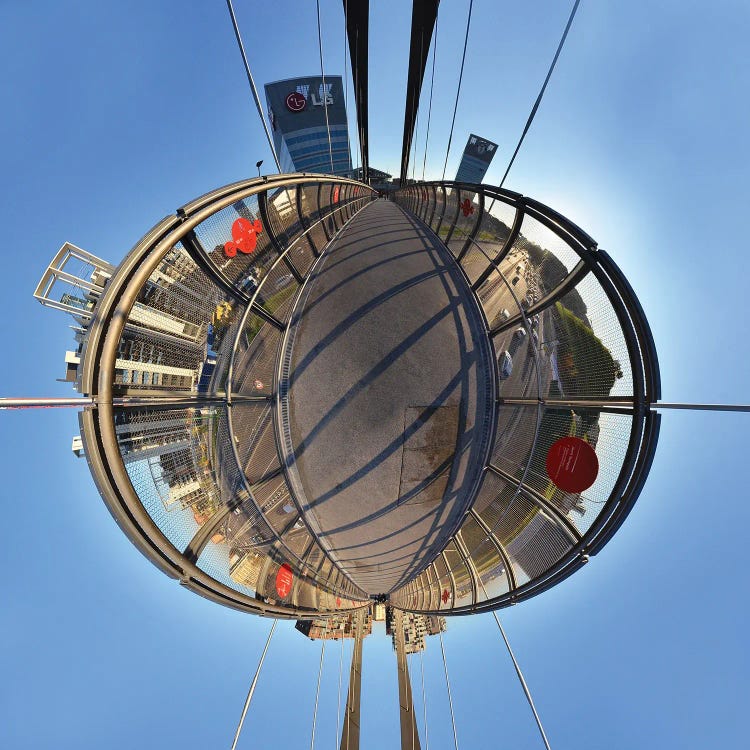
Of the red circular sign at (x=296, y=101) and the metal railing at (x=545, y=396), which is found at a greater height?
the red circular sign at (x=296, y=101)

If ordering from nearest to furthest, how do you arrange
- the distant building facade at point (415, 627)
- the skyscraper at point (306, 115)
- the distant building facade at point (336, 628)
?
the distant building facade at point (336, 628) < the distant building facade at point (415, 627) < the skyscraper at point (306, 115)

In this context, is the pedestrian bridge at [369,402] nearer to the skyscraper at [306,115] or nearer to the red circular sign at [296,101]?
the skyscraper at [306,115]

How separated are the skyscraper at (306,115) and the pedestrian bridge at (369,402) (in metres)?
31.9

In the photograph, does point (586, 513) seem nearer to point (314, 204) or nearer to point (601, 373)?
point (601, 373)

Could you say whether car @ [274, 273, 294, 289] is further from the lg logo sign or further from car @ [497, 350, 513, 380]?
the lg logo sign

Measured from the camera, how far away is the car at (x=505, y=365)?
5906mm

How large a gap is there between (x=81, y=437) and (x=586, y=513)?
636 cm

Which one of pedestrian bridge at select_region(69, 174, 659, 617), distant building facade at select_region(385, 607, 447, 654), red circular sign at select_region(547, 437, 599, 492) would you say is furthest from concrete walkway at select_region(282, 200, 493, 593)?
distant building facade at select_region(385, 607, 447, 654)

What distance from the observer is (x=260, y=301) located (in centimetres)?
564

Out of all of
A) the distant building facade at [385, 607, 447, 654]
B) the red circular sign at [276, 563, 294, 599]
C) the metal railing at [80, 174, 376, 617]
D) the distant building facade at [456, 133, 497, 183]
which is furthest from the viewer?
the distant building facade at [456, 133, 497, 183]

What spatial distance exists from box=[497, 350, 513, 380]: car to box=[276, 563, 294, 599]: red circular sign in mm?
4666

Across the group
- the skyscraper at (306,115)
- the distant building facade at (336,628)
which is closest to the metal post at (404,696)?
the distant building facade at (336,628)

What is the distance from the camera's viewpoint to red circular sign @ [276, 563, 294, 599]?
5852 mm

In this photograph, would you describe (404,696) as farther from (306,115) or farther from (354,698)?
(306,115)
